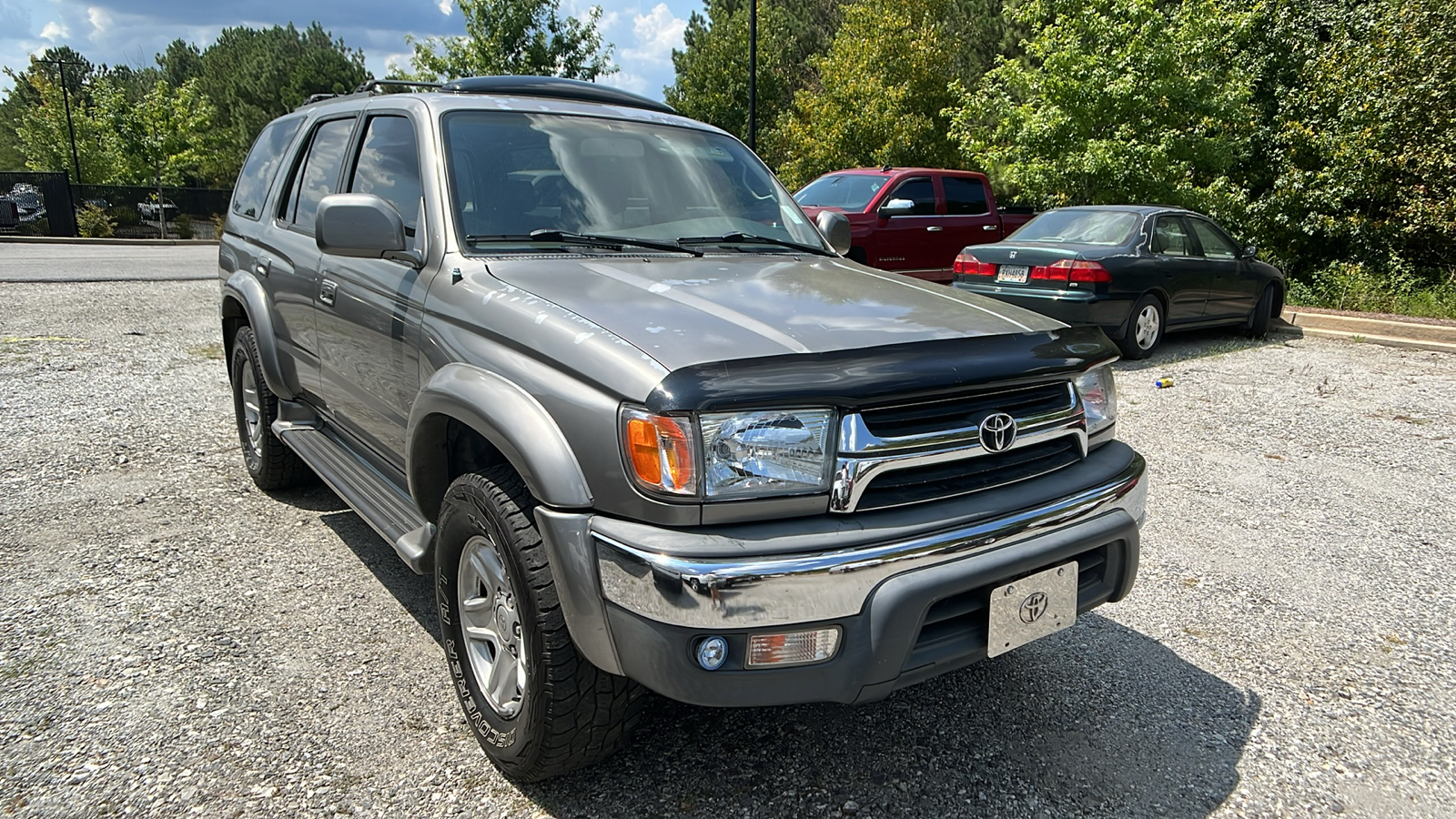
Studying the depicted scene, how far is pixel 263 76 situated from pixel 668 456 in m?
74.7

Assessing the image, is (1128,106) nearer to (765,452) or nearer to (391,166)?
(391,166)

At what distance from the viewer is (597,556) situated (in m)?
2.11

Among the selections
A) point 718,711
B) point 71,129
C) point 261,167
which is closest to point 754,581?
point 718,711

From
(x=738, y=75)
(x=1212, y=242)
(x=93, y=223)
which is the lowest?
(x=1212, y=242)

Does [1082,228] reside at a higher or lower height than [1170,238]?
higher

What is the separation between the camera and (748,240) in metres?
3.49

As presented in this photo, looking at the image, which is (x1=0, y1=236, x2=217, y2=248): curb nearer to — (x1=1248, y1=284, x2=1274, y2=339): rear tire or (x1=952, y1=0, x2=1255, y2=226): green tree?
(x1=952, y1=0, x2=1255, y2=226): green tree

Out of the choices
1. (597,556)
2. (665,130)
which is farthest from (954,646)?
(665,130)

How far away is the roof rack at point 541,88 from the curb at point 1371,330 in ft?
33.0

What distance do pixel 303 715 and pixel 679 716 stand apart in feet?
3.81

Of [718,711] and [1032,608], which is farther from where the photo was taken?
[718,711]

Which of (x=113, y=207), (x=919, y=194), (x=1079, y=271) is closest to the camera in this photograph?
(x=1079, y=271)

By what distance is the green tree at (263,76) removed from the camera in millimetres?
61859

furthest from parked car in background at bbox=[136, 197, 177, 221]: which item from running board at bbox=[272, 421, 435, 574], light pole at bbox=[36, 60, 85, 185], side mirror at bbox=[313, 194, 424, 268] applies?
side mirror at bbox=[313, 194, 424, 268]
